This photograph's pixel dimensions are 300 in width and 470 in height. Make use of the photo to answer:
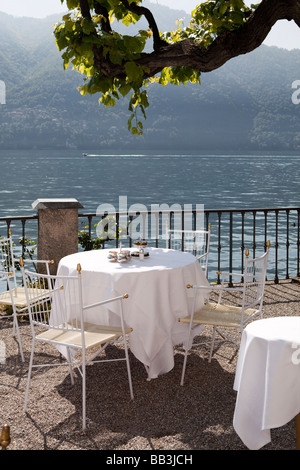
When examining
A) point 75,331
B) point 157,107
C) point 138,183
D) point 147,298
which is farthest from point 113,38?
point 157,107

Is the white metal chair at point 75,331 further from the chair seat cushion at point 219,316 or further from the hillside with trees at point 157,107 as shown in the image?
the hillside with trees at point 157,107

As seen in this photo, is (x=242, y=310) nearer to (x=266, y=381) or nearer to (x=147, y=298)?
(x=147, y=298)

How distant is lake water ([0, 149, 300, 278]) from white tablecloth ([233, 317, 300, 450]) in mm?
40994

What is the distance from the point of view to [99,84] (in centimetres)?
A: 489

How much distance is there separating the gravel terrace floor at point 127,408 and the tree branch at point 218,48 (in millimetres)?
2520

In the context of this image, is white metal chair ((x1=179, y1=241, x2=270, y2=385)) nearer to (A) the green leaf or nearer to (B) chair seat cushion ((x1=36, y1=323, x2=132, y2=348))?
(B) chair seat cushion ((x1=36, y1=323, x2=132, y2=348))

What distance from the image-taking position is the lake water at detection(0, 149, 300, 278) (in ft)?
195

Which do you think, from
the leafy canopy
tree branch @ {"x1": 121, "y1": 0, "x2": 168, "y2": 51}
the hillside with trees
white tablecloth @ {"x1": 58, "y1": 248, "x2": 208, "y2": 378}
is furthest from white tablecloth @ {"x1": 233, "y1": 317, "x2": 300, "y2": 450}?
the hillside with trees

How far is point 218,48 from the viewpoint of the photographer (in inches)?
184

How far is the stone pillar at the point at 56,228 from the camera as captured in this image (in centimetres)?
644

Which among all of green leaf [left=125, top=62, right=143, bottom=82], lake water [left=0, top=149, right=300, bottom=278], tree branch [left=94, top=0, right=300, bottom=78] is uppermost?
tree branch [left=94, top=0, right=300, bottom=78]
